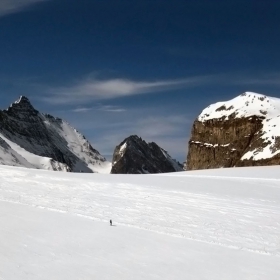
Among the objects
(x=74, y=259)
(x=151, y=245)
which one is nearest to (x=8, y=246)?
(x=74, y=259)

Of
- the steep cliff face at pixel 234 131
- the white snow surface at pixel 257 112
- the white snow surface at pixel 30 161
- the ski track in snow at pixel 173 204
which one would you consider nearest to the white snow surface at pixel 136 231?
the ski track in snow at pixel 173 204

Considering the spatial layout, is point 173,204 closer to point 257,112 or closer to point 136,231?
point 136,231

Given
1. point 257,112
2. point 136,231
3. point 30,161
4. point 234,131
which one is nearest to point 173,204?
point 136,231

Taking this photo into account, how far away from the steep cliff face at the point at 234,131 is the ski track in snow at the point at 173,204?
77605 mm

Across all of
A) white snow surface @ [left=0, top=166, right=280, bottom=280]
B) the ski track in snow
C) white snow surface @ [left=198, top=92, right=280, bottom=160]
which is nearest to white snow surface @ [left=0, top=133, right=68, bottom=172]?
white snow surface @ [left=198, top=92, right=280, bottom=160]

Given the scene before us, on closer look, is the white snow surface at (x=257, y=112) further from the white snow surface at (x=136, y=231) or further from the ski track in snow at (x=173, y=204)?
the white snow surface at (x=136, y=231)

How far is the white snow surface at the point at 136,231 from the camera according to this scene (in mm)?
7156

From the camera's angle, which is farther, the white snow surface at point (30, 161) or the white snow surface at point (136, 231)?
the white snow surface at point (30, 161)

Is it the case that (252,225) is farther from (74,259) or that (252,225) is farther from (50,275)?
(50,275)

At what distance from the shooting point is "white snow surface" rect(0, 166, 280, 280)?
23.5ft

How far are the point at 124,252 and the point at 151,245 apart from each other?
0.86 meters

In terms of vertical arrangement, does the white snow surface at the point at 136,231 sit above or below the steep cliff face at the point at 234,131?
below

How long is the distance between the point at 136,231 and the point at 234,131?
320 feet

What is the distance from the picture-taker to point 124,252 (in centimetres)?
820
